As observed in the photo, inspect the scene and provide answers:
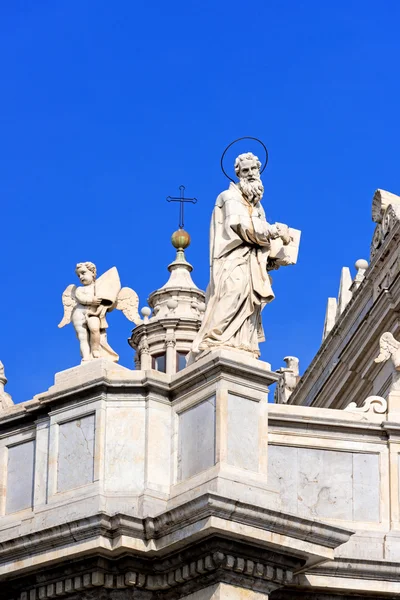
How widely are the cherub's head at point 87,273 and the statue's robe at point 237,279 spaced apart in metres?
1.52

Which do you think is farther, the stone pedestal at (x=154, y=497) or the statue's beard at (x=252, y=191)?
the statue's beard at (x=252, y=191)

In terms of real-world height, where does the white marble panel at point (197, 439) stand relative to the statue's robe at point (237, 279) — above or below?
below

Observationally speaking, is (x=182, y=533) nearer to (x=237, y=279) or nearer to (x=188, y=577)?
(x=188, y=577)

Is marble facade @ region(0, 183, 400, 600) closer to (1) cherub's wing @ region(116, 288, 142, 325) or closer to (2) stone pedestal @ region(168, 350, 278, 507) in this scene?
(2) stone pedestal @ region(168, 350, 278, 507)

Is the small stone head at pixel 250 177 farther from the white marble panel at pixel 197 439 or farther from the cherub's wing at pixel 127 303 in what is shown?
the white marble panel at pixel 197 439

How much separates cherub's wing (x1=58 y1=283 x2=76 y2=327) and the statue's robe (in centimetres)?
171

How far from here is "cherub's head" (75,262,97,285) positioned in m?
Answer: 29.0

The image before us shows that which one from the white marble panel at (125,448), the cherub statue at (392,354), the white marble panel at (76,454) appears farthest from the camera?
the cherub statue at (392,354)

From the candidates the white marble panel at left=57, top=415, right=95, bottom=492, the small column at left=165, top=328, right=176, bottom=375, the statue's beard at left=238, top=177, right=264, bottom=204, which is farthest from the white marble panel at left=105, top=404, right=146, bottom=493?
the small column at left=165, top=328, right=176, bottom=375

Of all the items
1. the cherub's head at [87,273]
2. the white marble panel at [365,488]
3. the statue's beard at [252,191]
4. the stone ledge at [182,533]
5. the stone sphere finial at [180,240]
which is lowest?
the stone ledge at [182,533]

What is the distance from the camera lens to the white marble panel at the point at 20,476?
28.7 metres

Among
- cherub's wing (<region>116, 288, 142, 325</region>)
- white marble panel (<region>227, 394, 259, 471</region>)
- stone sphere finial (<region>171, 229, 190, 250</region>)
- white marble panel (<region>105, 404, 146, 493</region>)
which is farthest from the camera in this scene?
stone sphere finial (<region>171, 229, 190, 250</region>)

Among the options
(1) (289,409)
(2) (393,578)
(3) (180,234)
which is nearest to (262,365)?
(1) (289,409)

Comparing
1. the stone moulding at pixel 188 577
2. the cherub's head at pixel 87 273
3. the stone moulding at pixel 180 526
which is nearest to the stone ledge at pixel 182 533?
the stone moulding at pixel 180 526
